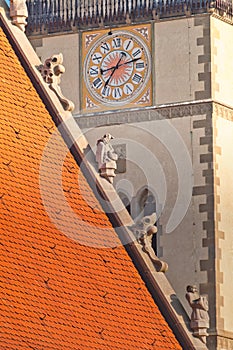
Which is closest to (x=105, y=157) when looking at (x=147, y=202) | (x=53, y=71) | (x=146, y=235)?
(x=146, y=235)

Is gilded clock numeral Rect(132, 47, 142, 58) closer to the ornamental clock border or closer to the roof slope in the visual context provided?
the ornamental clock border

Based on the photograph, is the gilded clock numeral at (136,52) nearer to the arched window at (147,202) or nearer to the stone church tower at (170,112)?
the stone church tower at (170,112)

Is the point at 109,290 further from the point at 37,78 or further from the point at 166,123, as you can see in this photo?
the point at 166,123

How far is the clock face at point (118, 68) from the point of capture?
41562mm

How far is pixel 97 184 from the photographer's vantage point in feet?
98.8

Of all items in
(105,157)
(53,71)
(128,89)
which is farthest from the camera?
(128,89)

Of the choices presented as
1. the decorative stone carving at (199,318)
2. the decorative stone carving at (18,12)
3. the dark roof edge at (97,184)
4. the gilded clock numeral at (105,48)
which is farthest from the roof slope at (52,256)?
the gilded clock numeral at (105,48)

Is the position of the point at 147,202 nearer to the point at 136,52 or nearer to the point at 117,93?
the point at 117,93

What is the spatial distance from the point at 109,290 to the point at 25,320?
249cm

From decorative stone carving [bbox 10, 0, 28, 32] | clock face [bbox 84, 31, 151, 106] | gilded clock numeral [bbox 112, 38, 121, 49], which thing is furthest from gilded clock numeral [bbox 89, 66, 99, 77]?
decorative stone carving [bbox 10, 0, 28, 32]

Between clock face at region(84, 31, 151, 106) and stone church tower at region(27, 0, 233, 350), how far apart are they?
0.06 feet

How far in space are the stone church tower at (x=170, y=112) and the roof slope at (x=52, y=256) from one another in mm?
10738

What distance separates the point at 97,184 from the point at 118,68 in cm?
1181

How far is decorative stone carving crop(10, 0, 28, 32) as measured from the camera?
30375mm
